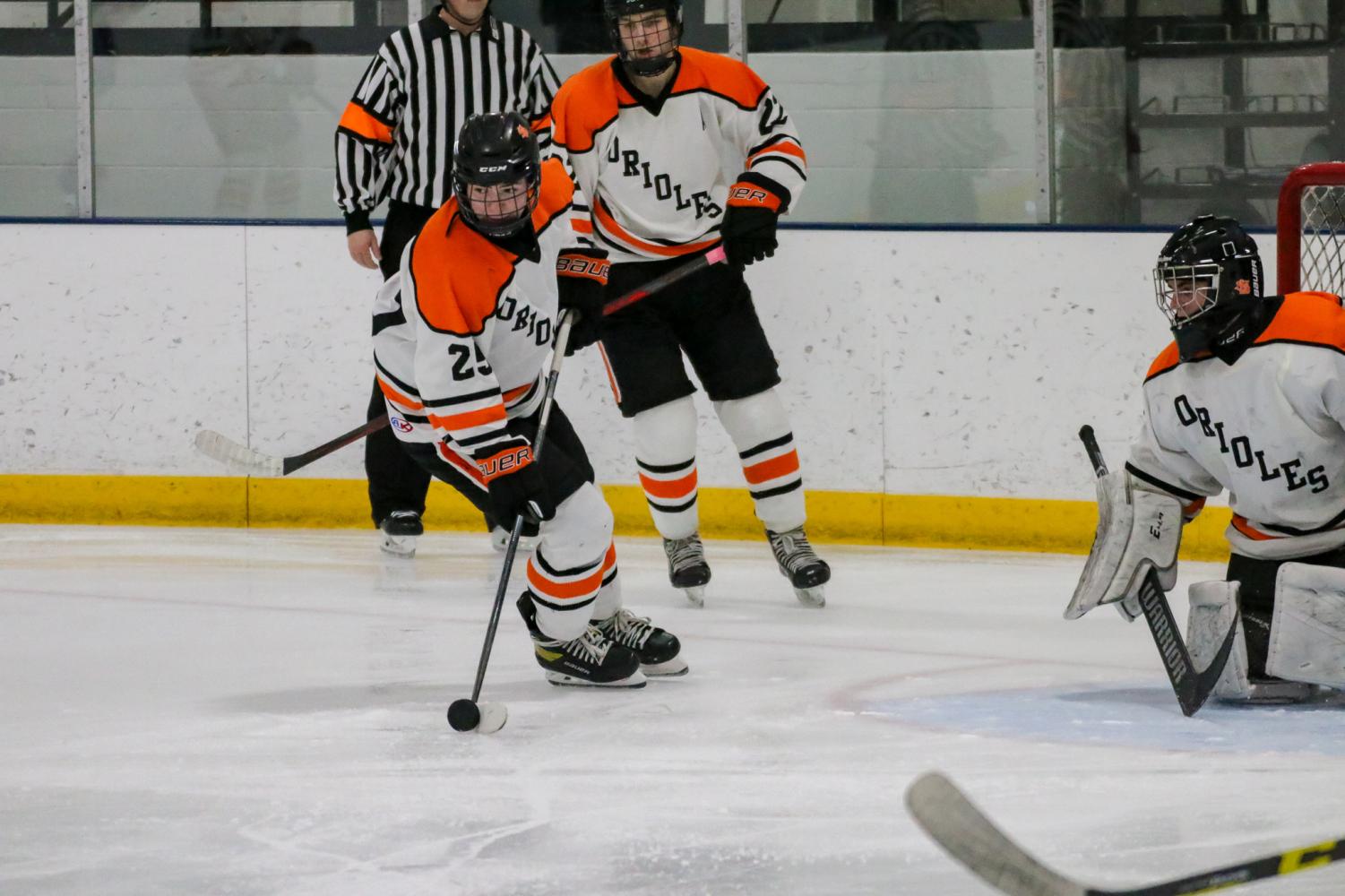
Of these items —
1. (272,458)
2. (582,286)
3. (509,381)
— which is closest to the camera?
(509,381)

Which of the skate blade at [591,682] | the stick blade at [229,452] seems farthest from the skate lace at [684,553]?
the stick blade at [229,452]

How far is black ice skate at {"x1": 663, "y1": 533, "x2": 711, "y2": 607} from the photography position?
3770 millimetres

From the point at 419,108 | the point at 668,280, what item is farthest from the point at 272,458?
the point at 668,280

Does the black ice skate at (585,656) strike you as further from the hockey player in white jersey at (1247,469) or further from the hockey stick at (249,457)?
the hockey stick at (249,457)

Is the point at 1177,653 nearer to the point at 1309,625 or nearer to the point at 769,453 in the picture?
the point at 1309,625

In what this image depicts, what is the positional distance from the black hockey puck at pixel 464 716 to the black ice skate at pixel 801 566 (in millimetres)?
1173

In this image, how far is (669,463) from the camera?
3811mm

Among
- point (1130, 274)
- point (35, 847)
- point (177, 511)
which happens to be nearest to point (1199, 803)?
point (35, 847)

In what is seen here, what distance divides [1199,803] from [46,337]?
353cm

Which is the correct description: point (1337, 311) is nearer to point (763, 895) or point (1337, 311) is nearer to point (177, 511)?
point (763, 895)

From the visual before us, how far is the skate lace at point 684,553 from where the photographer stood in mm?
3797

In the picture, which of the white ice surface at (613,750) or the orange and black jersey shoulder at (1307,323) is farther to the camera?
the orange and black jersey shoulder at (1307,323)

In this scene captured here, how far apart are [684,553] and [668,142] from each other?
0.79 metres

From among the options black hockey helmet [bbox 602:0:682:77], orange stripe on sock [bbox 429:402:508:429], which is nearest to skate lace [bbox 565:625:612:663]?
orange stripe on sock [bbox 429:402:508:429]
